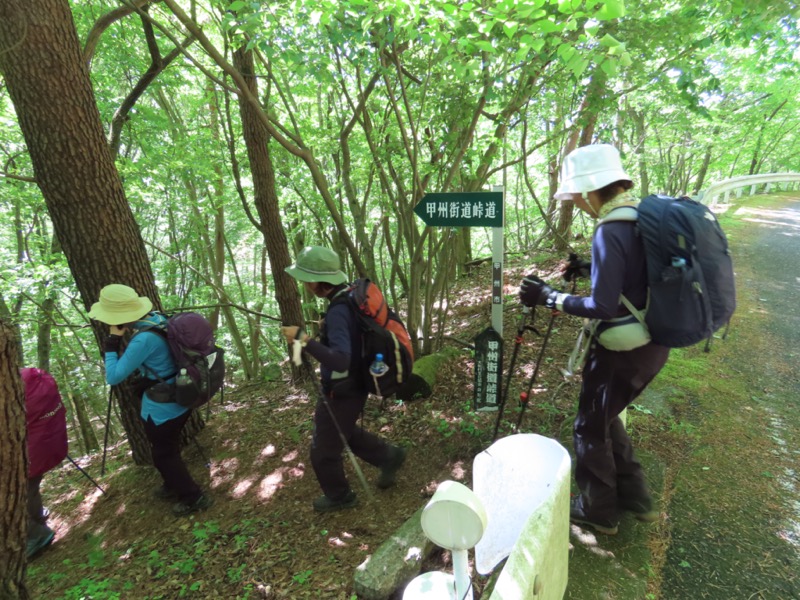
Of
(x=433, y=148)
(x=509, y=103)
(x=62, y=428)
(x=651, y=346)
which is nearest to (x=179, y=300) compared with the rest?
(x=62, y=428)

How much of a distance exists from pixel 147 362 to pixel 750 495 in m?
4.46

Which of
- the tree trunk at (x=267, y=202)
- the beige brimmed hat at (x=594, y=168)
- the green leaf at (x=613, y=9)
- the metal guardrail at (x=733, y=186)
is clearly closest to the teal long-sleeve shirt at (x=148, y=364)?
the tree trunk at (x=267, y=202)

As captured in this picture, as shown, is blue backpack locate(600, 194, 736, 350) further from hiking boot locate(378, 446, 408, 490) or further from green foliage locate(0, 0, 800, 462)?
hiking boot locate(378, 446, 408, 490)

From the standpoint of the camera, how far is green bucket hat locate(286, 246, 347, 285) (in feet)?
9.30

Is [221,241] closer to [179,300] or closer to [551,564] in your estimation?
[179,300]

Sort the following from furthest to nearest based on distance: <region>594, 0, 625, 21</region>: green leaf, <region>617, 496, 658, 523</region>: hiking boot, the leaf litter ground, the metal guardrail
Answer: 1. the metal guardrail
2. the leaf litter ground
3. <region>617, 496, 658, 523</region>: hiking boot
4. <region>594, 0, 625, 21</region>: green leaf

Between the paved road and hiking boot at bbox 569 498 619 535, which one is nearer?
the paved road

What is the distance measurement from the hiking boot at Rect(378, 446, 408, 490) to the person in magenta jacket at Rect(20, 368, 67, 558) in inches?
101

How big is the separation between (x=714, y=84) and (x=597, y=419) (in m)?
3.02

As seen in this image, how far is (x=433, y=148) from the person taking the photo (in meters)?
4.55

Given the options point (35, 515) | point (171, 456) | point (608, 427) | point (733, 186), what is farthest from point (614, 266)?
point (733, 186)

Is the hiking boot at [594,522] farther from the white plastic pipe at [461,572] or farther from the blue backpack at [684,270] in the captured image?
the white plastic pipe at [461,572]

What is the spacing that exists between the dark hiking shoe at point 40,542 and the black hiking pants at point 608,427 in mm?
4316

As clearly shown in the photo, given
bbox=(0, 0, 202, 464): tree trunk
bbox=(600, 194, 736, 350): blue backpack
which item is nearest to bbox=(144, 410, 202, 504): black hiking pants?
bbox=(0, 0, 202, 464): tree trunk
